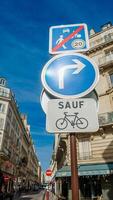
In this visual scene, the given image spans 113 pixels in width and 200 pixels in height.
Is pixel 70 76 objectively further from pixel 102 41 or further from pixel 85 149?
pixel 102 41

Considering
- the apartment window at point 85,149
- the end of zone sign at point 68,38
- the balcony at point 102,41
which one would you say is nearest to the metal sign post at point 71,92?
the end of zone sign at point 68,38

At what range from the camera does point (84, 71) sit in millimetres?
2621

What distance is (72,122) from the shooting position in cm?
233

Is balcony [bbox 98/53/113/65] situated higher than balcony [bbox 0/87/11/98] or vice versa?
balcony [bbox 0/87/11/98]

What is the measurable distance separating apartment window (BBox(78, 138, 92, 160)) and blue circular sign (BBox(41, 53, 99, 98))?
59.9 ft

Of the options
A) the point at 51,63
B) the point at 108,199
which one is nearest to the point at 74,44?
the point at 51,63

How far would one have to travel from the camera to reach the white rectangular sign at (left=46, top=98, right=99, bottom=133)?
2.31 meters

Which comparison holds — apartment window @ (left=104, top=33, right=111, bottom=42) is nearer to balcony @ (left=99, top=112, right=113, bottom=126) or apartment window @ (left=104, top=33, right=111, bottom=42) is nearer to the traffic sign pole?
balcony @ (left=99, top=112, right=113, bottom=126)

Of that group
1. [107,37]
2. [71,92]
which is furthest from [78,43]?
[107,37]

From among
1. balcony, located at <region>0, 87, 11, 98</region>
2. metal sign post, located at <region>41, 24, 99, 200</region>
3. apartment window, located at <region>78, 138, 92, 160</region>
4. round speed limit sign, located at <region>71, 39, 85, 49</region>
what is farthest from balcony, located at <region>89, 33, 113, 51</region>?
balcony, located at <region>0, 87, 11, 98</region>

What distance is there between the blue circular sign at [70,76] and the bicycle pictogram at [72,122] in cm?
25

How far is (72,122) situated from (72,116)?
7 centimetres

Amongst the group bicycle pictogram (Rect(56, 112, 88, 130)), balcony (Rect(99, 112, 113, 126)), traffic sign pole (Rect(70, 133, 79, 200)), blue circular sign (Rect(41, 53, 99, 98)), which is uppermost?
balcony (Rect(99, 112, 113, 126))

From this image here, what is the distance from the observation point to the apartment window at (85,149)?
2012cm
